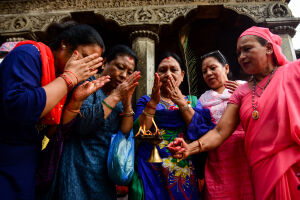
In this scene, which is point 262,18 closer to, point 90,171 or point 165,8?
point 165,8

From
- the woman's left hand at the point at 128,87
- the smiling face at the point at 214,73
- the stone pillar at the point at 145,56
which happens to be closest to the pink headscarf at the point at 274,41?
the smiling face at the point at 214,73

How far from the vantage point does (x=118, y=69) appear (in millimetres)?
2340

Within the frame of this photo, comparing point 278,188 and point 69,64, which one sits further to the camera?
point 69,64

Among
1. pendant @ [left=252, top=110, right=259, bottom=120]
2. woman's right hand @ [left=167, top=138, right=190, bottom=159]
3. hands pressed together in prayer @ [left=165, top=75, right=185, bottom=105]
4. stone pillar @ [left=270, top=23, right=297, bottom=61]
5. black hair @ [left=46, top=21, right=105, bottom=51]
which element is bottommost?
woman's right hand @ [left=167, top=138, right=190, bottom=159]

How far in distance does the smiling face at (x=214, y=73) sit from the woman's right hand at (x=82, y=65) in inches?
55.6

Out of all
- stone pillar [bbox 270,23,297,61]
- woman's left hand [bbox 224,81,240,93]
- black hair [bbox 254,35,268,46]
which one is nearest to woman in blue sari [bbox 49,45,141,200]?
woman's left hand [bbox 224,81,240,93]

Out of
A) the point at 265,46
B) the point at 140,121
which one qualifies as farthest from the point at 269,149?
the point at 140,121

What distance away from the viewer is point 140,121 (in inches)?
81.1

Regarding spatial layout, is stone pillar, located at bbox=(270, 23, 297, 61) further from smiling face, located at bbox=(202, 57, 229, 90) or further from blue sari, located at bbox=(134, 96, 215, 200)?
blue sari, located at bbox=(134, 96, 215, 200)

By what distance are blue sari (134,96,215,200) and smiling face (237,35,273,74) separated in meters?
0.63

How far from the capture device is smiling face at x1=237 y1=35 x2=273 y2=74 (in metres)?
1.83

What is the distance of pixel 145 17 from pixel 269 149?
10.5 ft

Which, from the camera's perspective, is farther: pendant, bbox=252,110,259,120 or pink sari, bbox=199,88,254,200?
pink sari, bbox=199,88,254,200

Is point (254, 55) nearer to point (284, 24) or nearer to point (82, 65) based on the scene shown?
point (82, 65)
